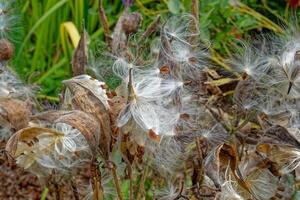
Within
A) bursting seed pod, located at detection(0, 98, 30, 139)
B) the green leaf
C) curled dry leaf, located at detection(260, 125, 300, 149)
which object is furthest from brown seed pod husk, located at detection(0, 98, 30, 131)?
the green leaf

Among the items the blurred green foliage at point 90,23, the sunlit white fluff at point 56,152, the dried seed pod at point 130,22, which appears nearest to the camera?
the sunlit white fluff at point 56,152

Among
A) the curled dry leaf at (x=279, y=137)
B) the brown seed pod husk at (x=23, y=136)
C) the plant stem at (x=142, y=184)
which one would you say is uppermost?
the brown seed pod husk at (x=23, y=136)

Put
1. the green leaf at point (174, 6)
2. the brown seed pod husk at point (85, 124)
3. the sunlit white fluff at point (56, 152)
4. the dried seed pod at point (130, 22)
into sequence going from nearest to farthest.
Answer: the brown seed pod husk at point (85, 124)
the sunlit white fluff at point (56, 152)
the dried seed pod at point (130, 22)
the green leaf at point (174, 6)

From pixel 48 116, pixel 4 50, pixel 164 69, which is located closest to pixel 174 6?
pixel 4 50

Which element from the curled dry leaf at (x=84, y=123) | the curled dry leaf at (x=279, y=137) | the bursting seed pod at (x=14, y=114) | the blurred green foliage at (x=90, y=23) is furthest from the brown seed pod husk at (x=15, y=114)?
the blurred green foliage at (x=90, y=23)

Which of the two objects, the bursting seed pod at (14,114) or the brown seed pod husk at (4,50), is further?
the brown seed pod husk at (4,50)

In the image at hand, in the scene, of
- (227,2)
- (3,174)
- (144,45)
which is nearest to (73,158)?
(144,45)

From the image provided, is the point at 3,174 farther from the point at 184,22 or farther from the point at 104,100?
the point at 104,100

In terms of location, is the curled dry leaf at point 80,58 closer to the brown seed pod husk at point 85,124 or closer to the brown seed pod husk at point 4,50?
the brown seed pod husk at point 4,50
